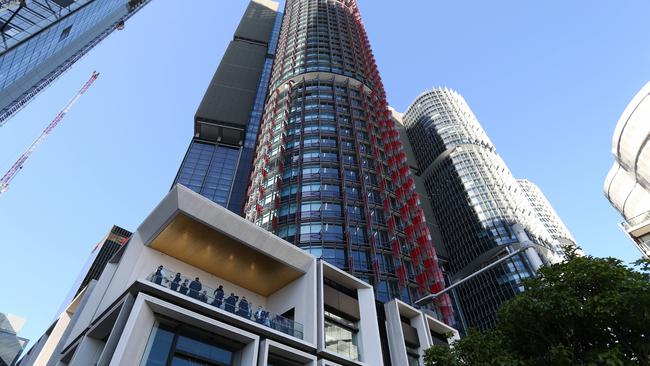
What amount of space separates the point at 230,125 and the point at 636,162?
97.8m

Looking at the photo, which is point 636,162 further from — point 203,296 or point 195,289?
point 195,289

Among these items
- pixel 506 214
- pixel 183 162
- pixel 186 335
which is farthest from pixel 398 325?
pixel 183 162

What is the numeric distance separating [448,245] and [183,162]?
2961 inches

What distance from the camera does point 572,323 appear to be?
14992 millimetres

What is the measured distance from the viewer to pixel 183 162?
358 feet

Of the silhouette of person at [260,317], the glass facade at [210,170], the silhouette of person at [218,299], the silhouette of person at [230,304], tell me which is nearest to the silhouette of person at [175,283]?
the silhouette of person at [218,299]

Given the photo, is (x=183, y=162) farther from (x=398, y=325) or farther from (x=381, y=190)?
(x=398, y=325)

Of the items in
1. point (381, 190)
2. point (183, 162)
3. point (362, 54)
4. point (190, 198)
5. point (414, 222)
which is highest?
point (362, 54)

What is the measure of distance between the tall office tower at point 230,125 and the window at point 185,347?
6529 centimetres

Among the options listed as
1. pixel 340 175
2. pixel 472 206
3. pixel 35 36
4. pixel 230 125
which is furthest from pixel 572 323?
pixel 230 125

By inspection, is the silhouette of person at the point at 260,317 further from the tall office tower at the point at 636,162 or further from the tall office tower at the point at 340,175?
the tall office tower at the point at 636,162

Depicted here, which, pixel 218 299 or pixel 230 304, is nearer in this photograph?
pixel 218 299

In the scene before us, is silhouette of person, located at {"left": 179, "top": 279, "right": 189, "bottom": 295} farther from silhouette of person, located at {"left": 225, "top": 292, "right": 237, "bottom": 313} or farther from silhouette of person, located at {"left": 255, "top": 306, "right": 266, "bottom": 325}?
silhouette of person, located at {"left": 255, "top": 306, "right": 266, "bottom": 325}

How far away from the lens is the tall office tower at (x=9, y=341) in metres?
90.6
